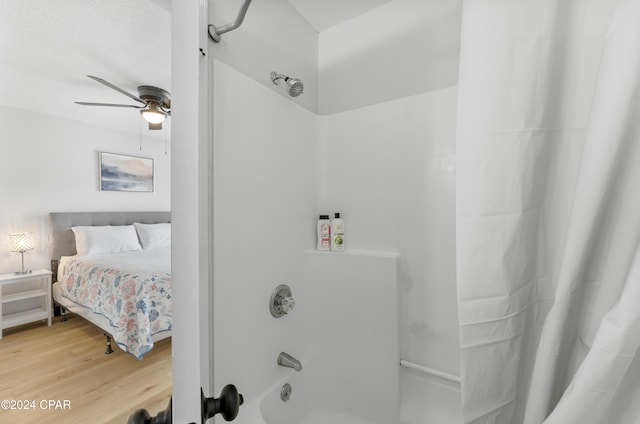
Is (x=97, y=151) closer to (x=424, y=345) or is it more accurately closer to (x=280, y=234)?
(x=280, y=234)

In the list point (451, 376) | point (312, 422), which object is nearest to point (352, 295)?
point (451, 376)

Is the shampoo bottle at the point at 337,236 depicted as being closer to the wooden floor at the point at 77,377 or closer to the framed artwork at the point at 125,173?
the wooden floor at the point at 77,377

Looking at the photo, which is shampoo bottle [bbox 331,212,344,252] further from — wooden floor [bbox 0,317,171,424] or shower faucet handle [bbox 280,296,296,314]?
wooden floor [bbox 0,317,171,424]

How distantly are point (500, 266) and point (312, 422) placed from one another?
3.67ft

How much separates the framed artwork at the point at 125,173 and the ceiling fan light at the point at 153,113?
1276 millimetres

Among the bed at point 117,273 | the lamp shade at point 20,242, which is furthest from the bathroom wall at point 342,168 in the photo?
the lamp shade at point 20,242

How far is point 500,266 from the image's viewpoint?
0.58 metres

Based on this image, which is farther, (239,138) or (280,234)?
(280,234)

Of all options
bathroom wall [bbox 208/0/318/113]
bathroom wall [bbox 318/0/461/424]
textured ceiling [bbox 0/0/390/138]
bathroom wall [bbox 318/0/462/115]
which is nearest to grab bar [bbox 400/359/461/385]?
bathroom wall [bbox 318/0/461/424]

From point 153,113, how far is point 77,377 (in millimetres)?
1979

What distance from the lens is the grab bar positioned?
1.00 m

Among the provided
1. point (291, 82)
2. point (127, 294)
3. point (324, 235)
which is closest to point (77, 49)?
point (291, 82)

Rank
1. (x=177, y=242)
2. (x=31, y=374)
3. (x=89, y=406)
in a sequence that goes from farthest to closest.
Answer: (x=31, y=374), (x=89, y=406), (x=177, y=242)

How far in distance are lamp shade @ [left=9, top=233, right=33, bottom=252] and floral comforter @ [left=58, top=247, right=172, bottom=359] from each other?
13.1 inches
